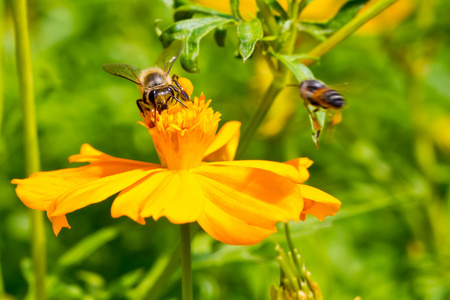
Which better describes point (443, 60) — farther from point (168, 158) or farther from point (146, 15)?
point (168, 158)

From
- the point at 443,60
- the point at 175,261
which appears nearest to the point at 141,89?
the point at 175,261

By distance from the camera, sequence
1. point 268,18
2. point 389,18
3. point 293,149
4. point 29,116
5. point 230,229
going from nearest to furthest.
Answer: point 230,229 → point 268,18 → point 29,116 → point 293,149 → point 389,18

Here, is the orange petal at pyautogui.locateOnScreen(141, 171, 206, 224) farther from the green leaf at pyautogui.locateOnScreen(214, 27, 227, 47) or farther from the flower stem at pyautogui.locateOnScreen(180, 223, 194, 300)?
the green leaf at pyautogui.locateOnScreen(214, 27, 227, 47)

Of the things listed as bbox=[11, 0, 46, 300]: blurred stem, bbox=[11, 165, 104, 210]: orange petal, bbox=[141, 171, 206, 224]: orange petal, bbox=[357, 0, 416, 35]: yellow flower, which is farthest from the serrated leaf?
bbox=[357, 0, 416, 35]: yellow flower

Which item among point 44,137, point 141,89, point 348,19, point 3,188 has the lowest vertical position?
point 3,188

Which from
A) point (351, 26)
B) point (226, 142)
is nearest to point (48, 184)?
point (226, 142)

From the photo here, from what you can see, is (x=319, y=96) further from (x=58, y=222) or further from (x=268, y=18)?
(x=58, y=222)

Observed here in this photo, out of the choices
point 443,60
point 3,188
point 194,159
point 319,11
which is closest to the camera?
point 194,159
